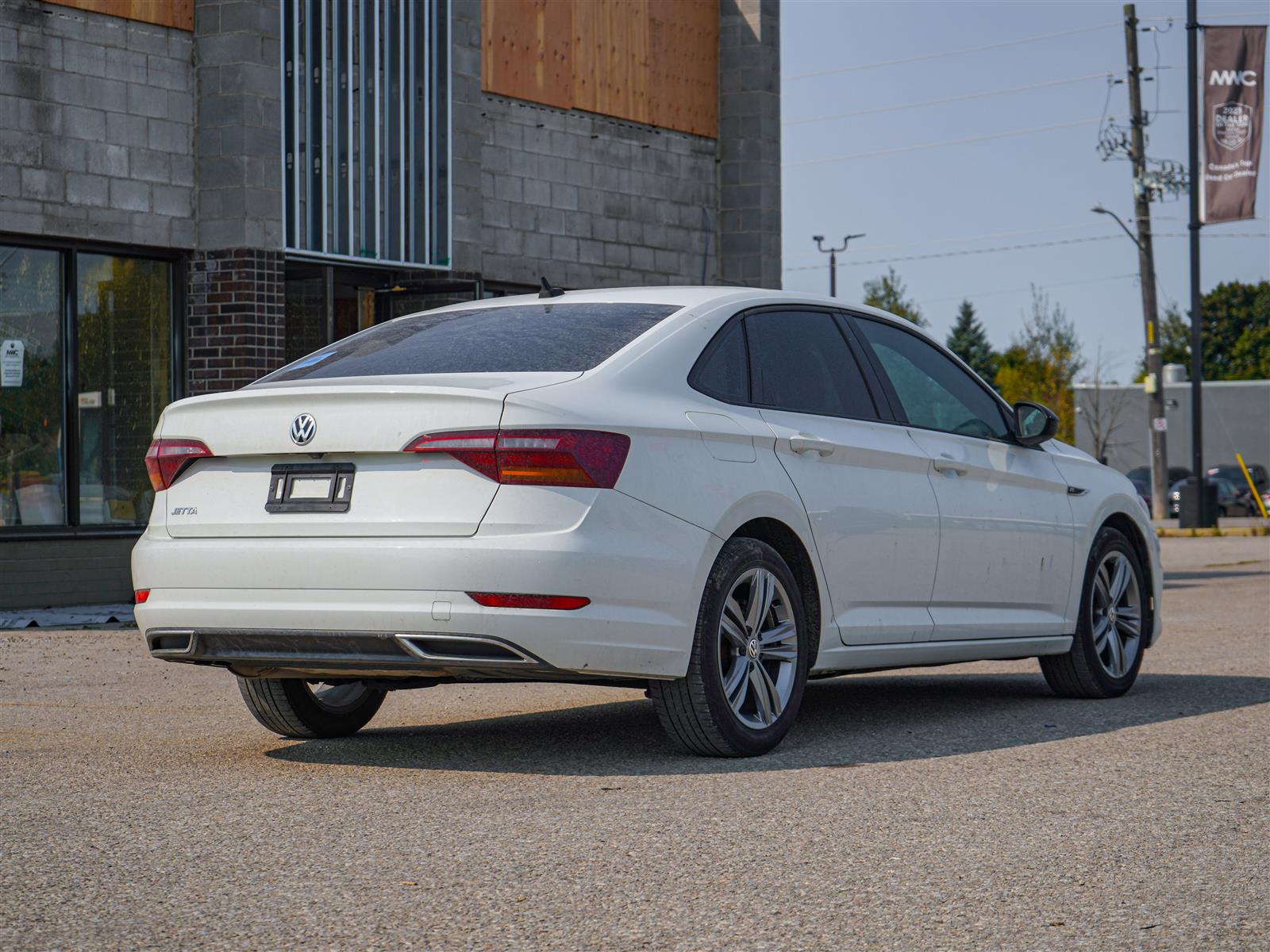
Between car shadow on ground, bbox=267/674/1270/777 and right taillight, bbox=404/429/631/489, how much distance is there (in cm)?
106

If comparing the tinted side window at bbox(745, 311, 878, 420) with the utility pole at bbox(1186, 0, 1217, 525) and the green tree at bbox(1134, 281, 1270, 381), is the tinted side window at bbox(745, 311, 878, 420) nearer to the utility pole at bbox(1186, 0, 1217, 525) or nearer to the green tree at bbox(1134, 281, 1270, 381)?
the utility pole at bbox(1186, 0, 1217, 525)

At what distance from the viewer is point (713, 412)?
20.7ft

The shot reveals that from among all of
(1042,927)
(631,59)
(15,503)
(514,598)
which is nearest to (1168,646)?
(514,598)

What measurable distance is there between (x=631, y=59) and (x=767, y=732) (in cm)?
1422

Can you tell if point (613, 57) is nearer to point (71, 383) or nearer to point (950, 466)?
point (71, 383)

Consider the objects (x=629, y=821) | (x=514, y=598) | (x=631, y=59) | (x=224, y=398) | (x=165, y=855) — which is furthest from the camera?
(x=631, y=59)

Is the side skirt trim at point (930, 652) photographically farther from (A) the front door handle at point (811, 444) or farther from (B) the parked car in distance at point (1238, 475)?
(B) the parked car in distance at point (1238, 475)

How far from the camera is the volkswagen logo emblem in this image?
19.4 ft

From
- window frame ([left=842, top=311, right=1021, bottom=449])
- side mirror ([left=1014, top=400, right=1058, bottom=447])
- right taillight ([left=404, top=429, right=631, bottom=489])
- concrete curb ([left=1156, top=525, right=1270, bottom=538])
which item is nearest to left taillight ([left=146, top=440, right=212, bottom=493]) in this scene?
right taillight ([left=404, top=429, right=631, bottom=489])

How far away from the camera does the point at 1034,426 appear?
8.16 m

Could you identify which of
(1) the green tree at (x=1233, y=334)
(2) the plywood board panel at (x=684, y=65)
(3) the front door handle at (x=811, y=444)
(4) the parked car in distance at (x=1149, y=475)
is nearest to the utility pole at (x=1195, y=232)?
(2) the plywood board panel at (x=684, y=65)

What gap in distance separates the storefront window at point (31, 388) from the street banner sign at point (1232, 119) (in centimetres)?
2332

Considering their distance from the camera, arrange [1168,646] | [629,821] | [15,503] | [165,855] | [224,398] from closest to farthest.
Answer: [165,855], [629,821], [224,398], [1168,646], [15,503]

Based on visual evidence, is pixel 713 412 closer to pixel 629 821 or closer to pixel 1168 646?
pixel 629 821
